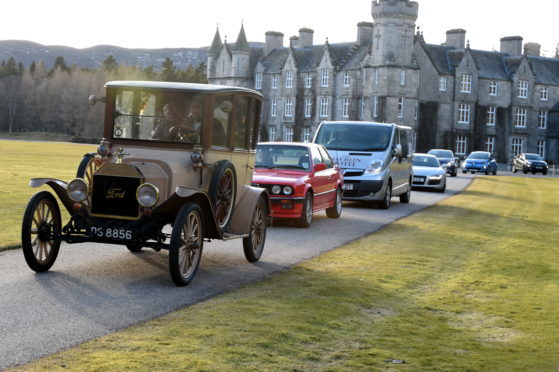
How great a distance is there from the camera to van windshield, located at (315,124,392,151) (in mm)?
22188

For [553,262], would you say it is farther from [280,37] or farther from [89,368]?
[280,37]

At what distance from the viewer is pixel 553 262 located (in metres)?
13.0

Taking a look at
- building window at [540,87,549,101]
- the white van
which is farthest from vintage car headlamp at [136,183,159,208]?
building window at [540,87,549,101]

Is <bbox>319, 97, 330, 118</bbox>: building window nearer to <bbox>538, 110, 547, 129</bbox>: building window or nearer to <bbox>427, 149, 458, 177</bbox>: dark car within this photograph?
<bbox>538, 110, 547, 129</bbox>: building window

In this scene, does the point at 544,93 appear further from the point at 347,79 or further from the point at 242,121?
the point at 242,121

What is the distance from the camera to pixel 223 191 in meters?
10.8

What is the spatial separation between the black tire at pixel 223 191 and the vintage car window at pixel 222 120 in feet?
1.06

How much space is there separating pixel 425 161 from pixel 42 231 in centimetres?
2726

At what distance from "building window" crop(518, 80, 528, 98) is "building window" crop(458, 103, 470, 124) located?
24.7 feet

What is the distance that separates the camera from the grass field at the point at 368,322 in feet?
21.1

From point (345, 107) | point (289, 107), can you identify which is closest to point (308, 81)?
point (289, 107)

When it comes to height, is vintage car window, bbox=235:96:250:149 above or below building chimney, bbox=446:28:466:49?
below

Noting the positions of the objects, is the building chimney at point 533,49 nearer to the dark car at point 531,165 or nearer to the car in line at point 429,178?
the dark car at point 531,165

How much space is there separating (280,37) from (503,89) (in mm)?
29441
